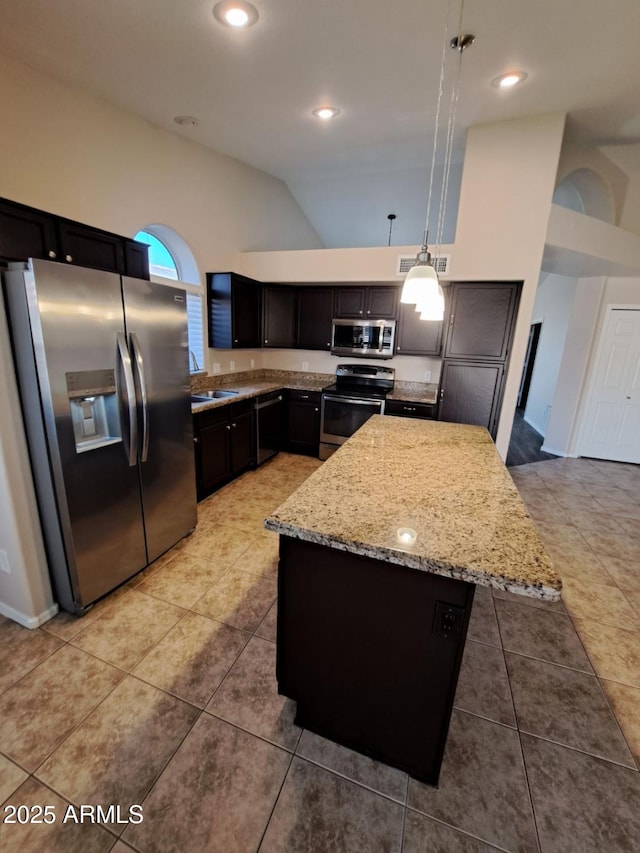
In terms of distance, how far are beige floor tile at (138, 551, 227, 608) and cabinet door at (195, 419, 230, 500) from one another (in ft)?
2.66

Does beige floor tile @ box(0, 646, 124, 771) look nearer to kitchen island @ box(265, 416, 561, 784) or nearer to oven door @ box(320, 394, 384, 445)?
kitchen island @ box(265, 416, 561, 784)

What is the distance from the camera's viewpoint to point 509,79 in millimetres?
2520

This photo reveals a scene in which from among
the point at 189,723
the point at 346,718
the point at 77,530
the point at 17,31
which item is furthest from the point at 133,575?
the point at 17,31

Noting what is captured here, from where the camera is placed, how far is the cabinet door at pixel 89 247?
210cm

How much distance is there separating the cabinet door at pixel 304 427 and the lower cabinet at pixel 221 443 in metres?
0.73

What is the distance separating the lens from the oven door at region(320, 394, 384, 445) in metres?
4.08

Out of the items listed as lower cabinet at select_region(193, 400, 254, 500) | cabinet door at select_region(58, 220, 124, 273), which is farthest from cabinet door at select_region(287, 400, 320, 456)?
cabinet door at select_region(58, 220, 124, 273)

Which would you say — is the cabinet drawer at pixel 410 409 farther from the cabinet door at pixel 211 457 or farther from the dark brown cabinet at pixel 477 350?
the cabinet door at pixel 211 457

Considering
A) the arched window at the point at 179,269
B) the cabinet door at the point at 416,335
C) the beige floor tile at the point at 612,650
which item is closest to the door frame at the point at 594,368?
the cabinet door at the point at 416,335

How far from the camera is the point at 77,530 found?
1863mm

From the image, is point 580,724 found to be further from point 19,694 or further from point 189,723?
point 19,694

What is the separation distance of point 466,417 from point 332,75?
123 inches

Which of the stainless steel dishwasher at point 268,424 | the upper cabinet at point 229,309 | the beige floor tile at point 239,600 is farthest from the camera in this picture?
the stainless steel dishwasher at point 268,424

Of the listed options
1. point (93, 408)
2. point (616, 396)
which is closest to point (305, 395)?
point (93, 408)
